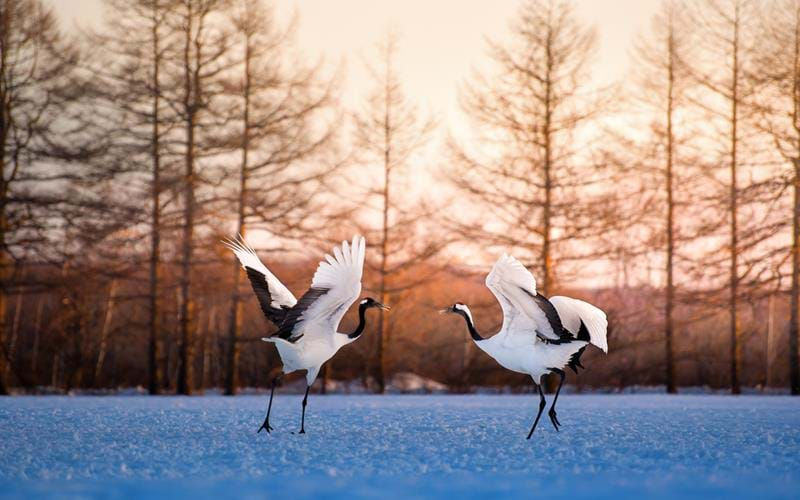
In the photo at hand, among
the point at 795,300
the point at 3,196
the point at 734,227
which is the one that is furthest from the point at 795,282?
the point at 3,196

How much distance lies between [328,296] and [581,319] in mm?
2990

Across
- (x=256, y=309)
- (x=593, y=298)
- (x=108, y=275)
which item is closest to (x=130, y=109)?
(x=108, y=275)

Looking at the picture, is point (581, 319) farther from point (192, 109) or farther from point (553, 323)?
point (192, 109)

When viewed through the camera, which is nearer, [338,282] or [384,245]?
[338,282]

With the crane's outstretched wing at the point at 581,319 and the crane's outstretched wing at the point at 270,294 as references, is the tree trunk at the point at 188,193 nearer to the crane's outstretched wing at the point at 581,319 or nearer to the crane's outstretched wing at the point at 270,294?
the crane's outstretched wing at the point at 270,294

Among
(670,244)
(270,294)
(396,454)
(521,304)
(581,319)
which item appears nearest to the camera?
(396,454)

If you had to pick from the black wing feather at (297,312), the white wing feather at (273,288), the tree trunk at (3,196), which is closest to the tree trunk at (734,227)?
the white wing feather at (273,288)

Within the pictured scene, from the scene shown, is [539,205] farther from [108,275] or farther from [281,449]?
[281,449]

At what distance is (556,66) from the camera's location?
22609mm

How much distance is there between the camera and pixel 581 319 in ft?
34.1

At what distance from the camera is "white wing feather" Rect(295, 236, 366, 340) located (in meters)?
9.52

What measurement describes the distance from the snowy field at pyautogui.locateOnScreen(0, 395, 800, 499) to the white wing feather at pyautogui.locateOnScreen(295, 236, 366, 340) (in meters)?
1.42

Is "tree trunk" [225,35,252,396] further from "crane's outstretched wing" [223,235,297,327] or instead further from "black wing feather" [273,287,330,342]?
"black wing feather" [273,287,330,342]

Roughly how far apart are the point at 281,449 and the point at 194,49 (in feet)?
48.5
